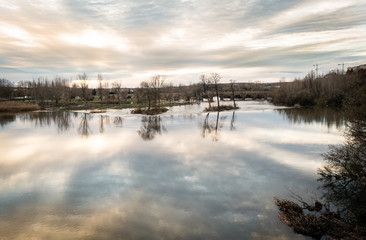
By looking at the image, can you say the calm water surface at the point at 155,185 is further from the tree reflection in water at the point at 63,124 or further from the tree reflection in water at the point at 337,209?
the tree reflection in water at the point at 63,124

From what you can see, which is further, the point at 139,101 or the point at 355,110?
the point at 139,101

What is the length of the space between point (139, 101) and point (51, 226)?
6492 centimetres

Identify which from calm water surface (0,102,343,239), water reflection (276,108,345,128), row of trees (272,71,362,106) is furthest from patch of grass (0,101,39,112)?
row of trees (272,71,362,106)

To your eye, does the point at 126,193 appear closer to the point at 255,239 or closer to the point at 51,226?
the point at 51,226

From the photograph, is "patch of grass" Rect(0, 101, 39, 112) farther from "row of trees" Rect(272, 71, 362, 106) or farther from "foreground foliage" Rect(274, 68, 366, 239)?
"foreground foliage" Rect(274, 68, 366, 239)

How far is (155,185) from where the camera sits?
12.7 meters

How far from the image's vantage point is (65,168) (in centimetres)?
1589

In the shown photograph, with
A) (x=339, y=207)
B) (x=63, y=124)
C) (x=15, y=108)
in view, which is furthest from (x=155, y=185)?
(x=15, y=108)

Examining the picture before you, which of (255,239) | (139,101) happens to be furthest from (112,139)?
(139,101)

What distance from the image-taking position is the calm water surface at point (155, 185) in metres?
8.80

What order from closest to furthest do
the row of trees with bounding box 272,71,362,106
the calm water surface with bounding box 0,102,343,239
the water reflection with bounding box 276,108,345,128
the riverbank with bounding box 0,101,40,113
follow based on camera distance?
1. the calm water surface with bounding box 0,102,343,239
2. the water reflection with bounding box 276,108,345,128
3. the row of trees with bounding box 272,71,362,106
4. the riverbank with bounding box 0,101,40,113

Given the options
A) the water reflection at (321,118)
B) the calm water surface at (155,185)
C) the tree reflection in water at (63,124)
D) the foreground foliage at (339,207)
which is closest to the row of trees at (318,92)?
the water reflection at (321,118)

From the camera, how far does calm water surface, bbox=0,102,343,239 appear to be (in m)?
8.80

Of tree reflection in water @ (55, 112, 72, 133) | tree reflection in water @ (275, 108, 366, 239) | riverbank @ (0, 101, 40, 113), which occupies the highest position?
riverbank @ (0, 101, 40, 113)
